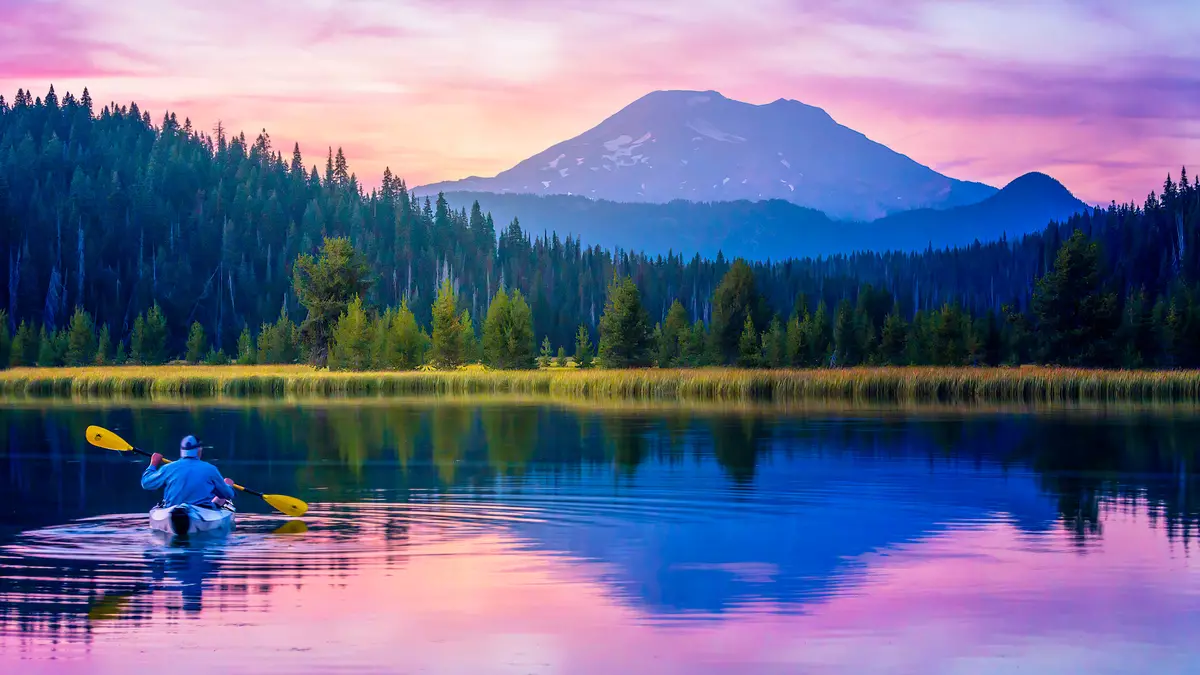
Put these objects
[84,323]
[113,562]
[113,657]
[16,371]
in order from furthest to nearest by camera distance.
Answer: [84,323] → [16,371] → [113,562] → [113,657]

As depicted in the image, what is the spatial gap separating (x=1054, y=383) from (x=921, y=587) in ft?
168

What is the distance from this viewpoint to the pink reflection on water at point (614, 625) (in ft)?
43.4

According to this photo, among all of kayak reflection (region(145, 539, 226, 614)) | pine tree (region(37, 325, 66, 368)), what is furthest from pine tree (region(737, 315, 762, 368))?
kayak reflection (region(145, 539, 226, 614))

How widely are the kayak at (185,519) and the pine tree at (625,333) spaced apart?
208 feet

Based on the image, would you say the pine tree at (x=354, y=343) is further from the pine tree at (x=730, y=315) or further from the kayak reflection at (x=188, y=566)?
the kayak reflection at (x=188, y=566)

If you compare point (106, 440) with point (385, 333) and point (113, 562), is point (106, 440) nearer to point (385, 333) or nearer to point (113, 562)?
point (113, 562)

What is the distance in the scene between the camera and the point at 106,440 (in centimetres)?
2833

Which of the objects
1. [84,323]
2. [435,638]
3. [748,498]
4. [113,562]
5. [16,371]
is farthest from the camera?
[84,323]

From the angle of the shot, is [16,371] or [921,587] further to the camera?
[16,371]

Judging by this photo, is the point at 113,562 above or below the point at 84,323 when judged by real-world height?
below

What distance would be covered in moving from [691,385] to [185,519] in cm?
4866

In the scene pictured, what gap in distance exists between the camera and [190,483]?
22094 mm

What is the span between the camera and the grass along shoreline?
64750 millimetres

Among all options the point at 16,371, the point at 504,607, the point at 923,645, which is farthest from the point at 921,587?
the point at 16,371
